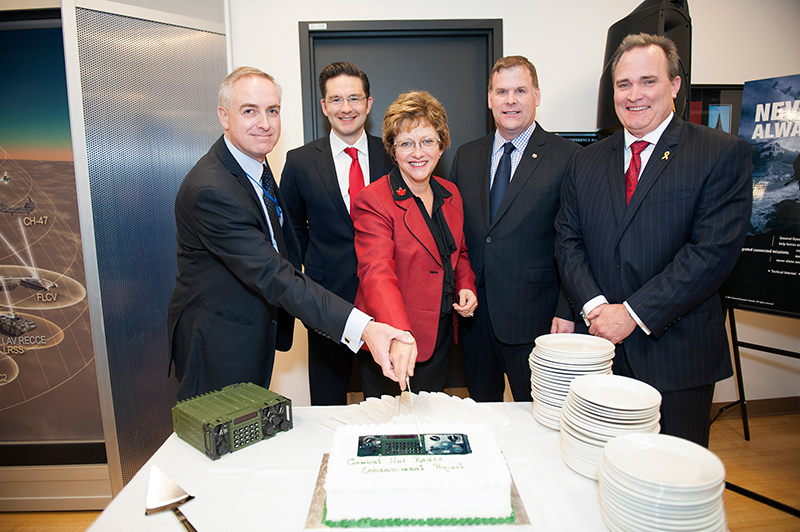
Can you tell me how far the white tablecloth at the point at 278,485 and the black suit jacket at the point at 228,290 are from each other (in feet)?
1.44

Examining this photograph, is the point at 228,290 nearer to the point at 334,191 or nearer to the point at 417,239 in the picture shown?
the point at 417,239

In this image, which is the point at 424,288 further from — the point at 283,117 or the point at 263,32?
the point at 263,32

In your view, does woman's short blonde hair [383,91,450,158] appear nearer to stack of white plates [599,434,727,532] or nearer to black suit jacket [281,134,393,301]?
black suit jacket [281,134,393,301]

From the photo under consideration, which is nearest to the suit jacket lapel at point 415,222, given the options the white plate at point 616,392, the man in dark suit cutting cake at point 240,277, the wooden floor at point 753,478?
the man in dark suit cutting cake at point 240,277

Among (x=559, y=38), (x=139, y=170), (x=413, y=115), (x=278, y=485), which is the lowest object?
(x=278, y=485)

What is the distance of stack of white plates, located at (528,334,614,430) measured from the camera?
1.33m

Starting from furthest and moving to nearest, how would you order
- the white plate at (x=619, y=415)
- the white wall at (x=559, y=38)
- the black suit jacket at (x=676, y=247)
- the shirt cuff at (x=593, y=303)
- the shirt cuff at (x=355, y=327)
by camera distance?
1. the white wall at (x=559, y=38)
2. the shirt cuff at (x=593, y=303)
3. the black suit jacket at (x=676, y=247)
4. the shirt cuff at (x=355, y=327)
5. the white plate at (x=619, y=415)

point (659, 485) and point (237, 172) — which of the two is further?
point (237, 172)

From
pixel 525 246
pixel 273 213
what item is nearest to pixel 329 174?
pixel 273 213

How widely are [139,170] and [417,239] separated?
5.57 ft

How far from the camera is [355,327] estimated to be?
5.04 ft

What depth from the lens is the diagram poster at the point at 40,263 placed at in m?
2.82

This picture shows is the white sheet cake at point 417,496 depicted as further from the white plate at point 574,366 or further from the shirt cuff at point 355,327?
the shirt cuff at point 355,327

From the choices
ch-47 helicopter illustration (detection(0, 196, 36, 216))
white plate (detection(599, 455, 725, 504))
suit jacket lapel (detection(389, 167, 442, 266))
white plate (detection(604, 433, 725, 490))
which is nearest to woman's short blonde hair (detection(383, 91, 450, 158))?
suit jacket lapel (detection(389, 167, 442, 266))
